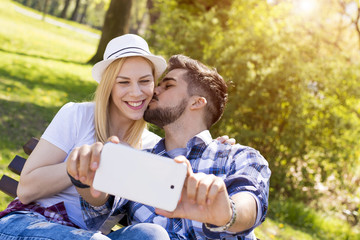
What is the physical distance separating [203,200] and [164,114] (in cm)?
149

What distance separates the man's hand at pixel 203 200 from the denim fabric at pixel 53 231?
0.52 metres

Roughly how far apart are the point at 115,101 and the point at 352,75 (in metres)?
5.47

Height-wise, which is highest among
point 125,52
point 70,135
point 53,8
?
point 125,52

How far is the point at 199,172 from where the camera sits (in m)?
2.78

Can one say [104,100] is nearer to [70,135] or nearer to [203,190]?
[70,135]

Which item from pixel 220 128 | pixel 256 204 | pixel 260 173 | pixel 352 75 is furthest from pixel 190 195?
pixel 352 75

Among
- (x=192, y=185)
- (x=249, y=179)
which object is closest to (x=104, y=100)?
(x=249, y=179)

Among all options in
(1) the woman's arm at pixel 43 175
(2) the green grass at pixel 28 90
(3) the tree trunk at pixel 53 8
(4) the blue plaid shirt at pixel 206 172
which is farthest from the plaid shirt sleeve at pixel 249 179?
(3) the tree trunk at pixel 53 8

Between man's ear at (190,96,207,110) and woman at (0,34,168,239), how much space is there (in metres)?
0.32

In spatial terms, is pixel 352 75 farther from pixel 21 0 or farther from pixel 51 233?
pixel 21 0

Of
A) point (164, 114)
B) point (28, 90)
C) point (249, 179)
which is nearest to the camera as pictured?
point (249, 179)

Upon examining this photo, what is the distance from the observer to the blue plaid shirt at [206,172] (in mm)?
2533

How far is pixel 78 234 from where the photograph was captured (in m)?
2.48

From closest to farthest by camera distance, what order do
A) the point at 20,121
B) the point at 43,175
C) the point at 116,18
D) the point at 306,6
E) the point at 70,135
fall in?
the point at 43,175, the point at 70,135, the point at 20,121, the point at 306,6, the point at 116,18
